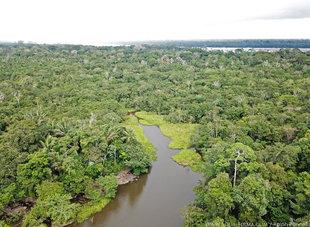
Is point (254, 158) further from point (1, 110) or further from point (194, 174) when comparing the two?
point (1, 110)

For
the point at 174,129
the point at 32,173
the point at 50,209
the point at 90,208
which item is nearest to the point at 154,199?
the point at 90,208

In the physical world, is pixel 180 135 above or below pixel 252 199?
below

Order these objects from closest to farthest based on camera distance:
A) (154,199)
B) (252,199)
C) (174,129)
A: 1. (252,199)
2. (154,199)
3. (174,129)

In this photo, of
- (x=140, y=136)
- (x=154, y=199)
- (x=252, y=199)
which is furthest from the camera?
(x=140, y=136)

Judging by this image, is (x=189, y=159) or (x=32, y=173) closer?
(x=32, y=173)

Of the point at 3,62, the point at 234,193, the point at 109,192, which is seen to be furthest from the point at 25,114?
the point at 3,62

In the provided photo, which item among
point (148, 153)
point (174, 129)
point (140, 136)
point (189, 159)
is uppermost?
point (174, 129)

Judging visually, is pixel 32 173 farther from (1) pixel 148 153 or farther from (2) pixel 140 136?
(2) pixel 140 136

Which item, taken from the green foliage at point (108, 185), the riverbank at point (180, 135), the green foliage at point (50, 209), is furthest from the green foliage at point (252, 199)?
the green foliage at point (50, 209)

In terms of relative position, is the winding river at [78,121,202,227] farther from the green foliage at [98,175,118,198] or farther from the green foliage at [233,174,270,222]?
the green foliage at [233,174,270,222]
